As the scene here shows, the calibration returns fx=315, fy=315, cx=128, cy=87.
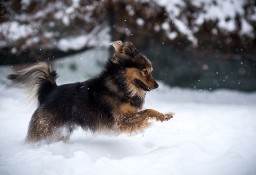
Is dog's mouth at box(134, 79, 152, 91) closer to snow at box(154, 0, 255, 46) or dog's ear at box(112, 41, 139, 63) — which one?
dog's ear at box(112, 41, 139, 63)

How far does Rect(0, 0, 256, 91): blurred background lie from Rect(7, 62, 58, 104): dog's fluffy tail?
361 cm

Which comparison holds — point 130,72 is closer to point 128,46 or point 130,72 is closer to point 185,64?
point 128,46

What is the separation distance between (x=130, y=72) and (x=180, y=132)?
4.88 ft

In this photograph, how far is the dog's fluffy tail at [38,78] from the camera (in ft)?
15.5

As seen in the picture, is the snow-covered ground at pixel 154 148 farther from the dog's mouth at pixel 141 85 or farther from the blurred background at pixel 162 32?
the blurred background at pixel 162 32

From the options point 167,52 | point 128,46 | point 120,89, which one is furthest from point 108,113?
point 167,52

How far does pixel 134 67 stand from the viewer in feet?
15.0

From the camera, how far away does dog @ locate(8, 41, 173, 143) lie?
4551 millimetres

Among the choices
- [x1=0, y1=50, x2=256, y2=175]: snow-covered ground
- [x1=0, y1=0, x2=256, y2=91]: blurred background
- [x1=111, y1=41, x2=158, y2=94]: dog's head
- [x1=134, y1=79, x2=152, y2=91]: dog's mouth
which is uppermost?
[x1=0, y1=0, x2=256, y2=91]: blurred background

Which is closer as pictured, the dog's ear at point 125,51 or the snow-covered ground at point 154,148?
the snow-covered ground at point 154,148

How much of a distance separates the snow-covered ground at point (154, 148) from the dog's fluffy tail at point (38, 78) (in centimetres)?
24

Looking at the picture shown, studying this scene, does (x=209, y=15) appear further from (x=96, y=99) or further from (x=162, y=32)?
(x=96, y=99)

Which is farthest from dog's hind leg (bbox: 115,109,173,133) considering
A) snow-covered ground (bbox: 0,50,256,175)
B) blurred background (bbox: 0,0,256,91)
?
blurred background (bbox: 0,0,256,91)

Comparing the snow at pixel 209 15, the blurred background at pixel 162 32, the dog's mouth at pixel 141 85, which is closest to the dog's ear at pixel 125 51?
the dog's mouth at pixel 141 85
